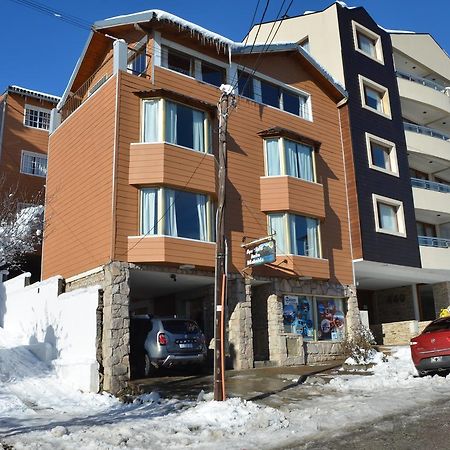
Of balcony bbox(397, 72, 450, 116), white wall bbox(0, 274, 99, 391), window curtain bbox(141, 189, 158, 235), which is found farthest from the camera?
balcony bbox(397, 72, 450, 116)

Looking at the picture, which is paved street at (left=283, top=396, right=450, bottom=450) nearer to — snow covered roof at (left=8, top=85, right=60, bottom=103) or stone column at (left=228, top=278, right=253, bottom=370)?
stone column at (left=228, top=278, right=253, bottom=370)

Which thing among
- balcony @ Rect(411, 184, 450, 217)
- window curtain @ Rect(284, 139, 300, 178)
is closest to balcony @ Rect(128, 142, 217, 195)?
window curtain @ Rect(284, 139, 300, 178)

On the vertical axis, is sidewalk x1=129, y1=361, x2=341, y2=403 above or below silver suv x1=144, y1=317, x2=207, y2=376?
below

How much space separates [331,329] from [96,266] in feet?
34.0

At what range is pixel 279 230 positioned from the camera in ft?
68.8

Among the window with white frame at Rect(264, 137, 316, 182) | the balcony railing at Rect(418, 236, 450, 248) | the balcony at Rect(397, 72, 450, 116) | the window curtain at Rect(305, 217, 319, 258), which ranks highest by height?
the balcony at Rect(397, 72, 450, 116)

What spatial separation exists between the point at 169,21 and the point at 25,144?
1350 centimetres

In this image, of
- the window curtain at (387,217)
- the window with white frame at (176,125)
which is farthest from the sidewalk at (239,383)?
the window curtain at (387,217)

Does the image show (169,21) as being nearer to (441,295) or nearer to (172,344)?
(172,344)

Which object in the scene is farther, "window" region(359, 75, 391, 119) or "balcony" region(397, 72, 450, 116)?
"balcony" region(397, 72, 450, 116)

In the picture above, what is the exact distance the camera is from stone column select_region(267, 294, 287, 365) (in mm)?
19859

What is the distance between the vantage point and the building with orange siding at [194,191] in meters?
17.4

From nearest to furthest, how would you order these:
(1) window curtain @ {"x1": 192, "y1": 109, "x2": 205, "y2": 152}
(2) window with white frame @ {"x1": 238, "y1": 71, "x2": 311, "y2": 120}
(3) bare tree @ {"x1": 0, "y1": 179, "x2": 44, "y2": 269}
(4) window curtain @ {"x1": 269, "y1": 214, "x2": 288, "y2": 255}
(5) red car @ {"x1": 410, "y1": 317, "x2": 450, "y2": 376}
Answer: (5) red car @ {"x1": 410, "y1": 317, "x2": 450, "y2": 376}, (3) bare tree @ {"x1": 0, "y1": 179, "x2": 44, "y2": 269}, (1) window curtain @ {"x1": 192, "y1": 109, "x2": 205, "y2": 152}, (4) window curtain @ {"x1": 269, "y1": 214, "x2": 288, "y2": 255}, (2) window with white frame @ {"x1": 238, "y1": 71, "x2": 311, "y2": 120}

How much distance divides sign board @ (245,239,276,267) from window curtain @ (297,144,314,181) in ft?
15.9
